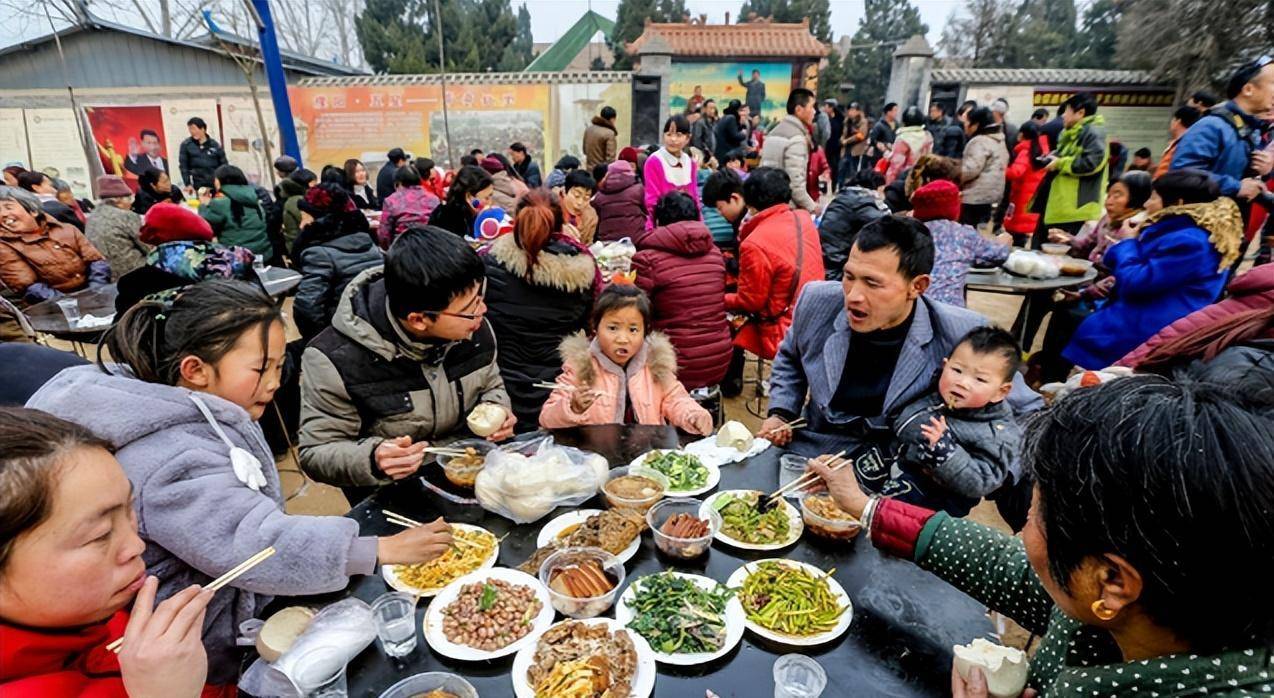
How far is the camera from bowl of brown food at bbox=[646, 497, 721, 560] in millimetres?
1984

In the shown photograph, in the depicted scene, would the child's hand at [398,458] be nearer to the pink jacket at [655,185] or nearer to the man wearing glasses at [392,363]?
the man wearing glasses at [392,363]

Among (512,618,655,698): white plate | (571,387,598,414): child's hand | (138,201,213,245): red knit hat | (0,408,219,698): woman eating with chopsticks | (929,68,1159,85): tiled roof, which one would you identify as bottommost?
(512,618,655,698): white plate

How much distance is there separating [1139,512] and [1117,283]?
4.49 metres

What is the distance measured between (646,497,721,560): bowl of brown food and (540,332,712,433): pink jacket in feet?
2.93

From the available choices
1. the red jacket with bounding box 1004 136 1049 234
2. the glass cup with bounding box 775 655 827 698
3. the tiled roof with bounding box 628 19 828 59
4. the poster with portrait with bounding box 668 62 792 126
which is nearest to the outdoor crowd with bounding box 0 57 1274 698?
the glass cup with bounding box 775 655 827 698

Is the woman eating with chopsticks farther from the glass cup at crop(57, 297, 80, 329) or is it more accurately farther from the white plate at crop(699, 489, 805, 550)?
the glass cup at crop(57, 297, 80, 329)

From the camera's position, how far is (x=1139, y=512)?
0.99m

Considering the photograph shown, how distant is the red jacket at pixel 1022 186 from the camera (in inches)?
376

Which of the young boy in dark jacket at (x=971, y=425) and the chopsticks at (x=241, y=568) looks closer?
the chopsticks at (x=241, y=568)

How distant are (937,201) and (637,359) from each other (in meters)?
3.17

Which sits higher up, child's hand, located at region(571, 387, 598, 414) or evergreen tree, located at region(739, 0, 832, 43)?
evergreen tree, located at region(739, 0, 832, 43)

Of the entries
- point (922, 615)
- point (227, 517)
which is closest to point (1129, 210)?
point (922, 615)

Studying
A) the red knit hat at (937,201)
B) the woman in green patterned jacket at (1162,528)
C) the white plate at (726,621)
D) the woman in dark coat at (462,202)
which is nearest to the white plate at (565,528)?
the white plate at (726,621)

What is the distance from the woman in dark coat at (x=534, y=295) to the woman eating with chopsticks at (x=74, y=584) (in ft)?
8.76
